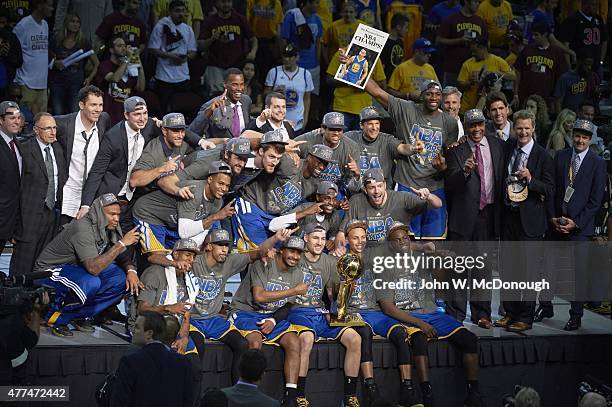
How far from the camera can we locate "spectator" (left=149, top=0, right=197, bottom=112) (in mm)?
14219

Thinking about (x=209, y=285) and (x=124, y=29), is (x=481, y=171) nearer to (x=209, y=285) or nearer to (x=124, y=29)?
(x=209, y=285)

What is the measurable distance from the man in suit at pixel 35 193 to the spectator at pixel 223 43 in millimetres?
3645

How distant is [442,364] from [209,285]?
2084 mm

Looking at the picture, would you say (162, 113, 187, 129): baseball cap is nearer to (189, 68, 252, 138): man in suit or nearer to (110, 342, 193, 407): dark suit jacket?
(189, 68, 252, 138): man in suit

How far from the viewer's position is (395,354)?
1100 centimetres

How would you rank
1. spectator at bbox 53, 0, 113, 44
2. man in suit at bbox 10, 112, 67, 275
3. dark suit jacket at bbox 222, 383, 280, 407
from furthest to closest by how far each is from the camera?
1. spectator at bbox 53, 0, 113, 44
2. man in suit at bbox 10, 112, 67, 275
3. dark suit jacket at bbox 222, 383, 280, 407

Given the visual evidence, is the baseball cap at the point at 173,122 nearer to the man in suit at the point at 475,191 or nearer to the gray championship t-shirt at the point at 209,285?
the gray championship t-shirt at the point at 209,285

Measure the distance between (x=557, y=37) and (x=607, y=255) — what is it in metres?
5.08

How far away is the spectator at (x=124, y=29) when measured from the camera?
46.0 feet

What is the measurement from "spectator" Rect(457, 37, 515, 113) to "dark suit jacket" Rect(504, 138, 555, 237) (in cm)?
266

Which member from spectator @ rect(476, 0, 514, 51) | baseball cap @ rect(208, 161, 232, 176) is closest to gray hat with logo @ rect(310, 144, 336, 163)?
baseball cap @ rect(208, 161, 232, 176)

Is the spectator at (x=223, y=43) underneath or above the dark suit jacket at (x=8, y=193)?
above

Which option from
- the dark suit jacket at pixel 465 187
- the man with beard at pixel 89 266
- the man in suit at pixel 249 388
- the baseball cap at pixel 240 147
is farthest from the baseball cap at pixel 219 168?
the man in suit at pixel 249 388

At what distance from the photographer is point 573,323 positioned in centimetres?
1168
